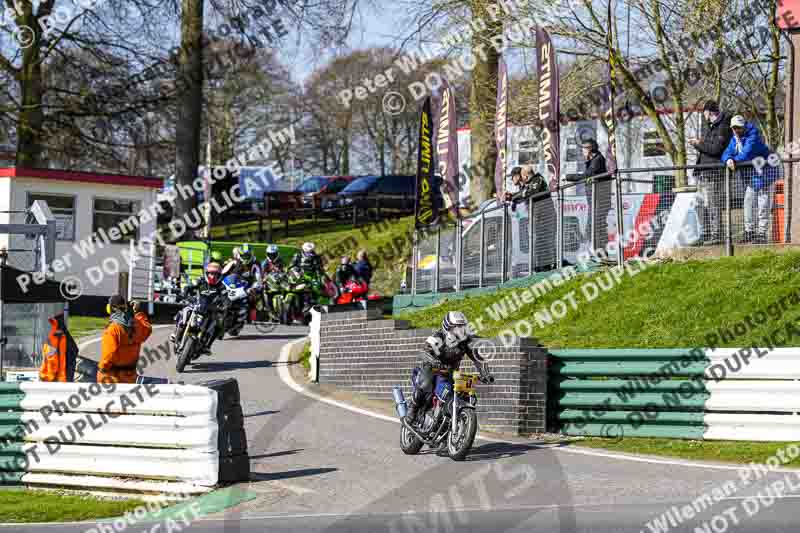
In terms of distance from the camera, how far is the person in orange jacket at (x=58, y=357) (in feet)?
46.1

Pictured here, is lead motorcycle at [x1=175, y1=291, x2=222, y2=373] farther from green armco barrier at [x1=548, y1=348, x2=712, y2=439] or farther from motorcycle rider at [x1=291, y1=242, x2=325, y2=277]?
green armco barrier at [x1=548, y1=348, x2=712, y2=439]

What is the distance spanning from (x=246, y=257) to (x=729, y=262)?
45.2 feet

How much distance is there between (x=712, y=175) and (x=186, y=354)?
8429 millimetres

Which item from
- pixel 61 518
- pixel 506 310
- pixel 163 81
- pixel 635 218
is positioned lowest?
pixel 61 518

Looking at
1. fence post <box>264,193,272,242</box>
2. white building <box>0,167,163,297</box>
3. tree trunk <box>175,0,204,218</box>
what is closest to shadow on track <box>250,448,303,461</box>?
white building <box>0,167,163,297</box>

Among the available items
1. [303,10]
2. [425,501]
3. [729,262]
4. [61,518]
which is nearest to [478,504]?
[425,501]

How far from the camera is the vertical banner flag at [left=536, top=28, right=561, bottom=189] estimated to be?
19.6 metres

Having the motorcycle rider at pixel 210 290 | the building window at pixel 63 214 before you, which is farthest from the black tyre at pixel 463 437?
the building window at pixel 63 214

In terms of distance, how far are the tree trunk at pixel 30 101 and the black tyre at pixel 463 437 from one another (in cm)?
2572

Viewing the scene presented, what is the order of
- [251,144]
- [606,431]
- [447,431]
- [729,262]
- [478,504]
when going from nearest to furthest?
[478,504] < [447,431] < [606,431] < [729,262] < [251,144]

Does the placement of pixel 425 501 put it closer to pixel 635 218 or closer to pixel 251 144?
pixel 635 218

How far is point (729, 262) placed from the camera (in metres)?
15.8

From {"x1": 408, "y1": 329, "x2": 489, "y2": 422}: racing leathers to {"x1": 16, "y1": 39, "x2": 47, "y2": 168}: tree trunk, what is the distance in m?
24.9

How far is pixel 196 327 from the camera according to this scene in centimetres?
1939
